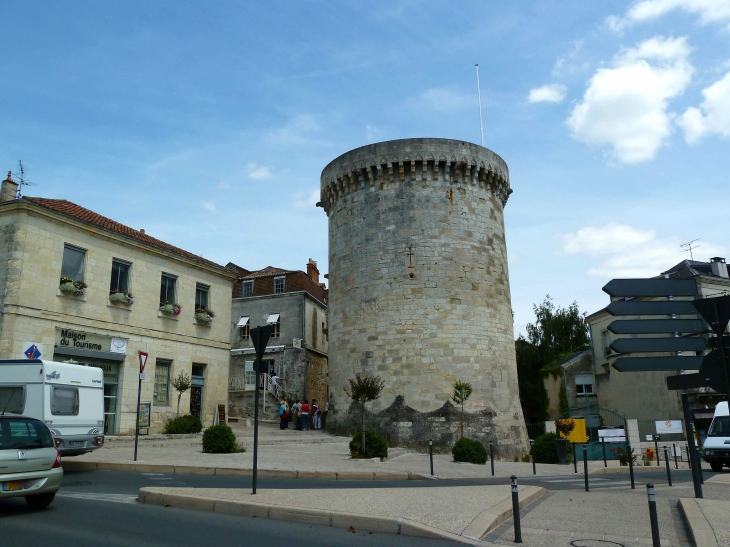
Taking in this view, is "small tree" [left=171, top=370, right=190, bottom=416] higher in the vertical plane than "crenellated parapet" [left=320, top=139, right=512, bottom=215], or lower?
lower

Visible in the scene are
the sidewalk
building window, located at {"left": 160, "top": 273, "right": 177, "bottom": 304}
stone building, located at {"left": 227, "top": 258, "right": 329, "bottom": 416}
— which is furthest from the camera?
stone building, located at {"left": 227, "top": 258, "right": 329, "bottom": 416}

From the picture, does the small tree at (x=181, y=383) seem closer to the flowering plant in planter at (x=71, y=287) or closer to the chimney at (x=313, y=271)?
the flowering plant in planter at (x=71, y=287)

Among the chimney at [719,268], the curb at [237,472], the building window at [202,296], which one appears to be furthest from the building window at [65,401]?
the chimney at [719,268]

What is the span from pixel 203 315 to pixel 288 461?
11.3m

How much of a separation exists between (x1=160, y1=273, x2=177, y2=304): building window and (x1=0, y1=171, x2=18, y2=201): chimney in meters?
5.88

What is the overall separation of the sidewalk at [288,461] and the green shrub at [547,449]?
0.81 metres

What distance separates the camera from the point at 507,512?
27.0ft

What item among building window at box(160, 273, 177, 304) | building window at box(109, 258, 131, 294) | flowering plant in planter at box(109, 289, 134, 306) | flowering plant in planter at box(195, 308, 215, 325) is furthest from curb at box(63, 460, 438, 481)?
flowering plant in planter at box(195, 308, 215, 325)

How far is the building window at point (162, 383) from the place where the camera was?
22.6 metres

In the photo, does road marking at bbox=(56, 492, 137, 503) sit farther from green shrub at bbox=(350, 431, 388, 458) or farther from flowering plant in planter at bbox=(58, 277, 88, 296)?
flowering plant in planter at bbox=(58, 277, 88, 296)

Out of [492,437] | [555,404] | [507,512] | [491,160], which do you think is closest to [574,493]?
[507,512]

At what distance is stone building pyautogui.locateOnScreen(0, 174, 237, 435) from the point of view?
18328 millimetres

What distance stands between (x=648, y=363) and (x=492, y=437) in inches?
484

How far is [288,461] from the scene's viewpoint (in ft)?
49.6
